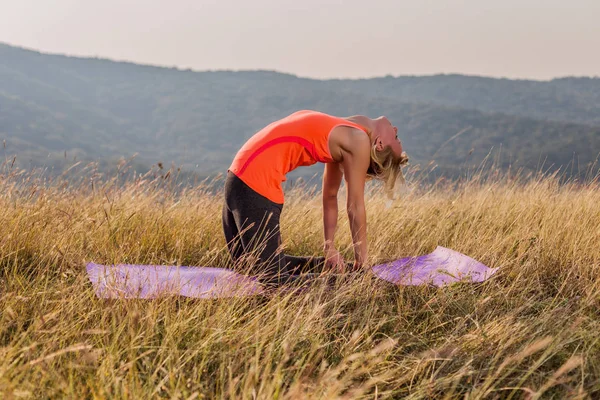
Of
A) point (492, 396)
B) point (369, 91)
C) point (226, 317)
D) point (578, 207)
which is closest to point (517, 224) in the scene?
point (578, 207)

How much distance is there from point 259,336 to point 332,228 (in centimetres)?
189

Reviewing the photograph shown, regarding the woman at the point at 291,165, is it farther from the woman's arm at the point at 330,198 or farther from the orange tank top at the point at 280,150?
the woman's arm at the point at 330,198

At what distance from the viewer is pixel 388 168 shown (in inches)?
152

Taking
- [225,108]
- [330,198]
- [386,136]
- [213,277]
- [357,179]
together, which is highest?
[386,136]

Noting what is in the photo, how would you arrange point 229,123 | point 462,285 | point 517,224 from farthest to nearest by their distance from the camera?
point 229,123 < point 517,224 < point 462,285

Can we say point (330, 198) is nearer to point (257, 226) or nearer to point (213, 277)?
point (257, 226)

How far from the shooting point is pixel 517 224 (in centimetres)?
477

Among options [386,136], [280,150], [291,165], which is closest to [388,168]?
[386,136]

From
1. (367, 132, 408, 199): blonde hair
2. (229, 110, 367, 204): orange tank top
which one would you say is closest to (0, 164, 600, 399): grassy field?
(367, 132, 408, 199): blonde hair

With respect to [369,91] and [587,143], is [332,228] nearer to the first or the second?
[587,143]

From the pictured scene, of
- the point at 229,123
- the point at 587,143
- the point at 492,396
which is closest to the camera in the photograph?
the point at 492,396

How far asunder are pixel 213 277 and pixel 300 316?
4.03 ft

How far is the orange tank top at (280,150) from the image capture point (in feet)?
11.9

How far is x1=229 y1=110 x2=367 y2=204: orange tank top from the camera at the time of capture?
361 cm
